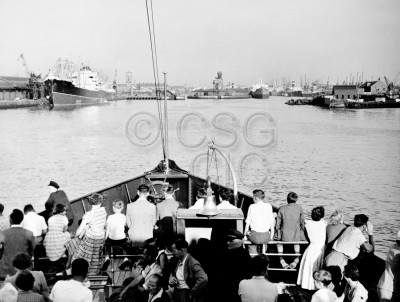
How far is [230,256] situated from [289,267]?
3.14m

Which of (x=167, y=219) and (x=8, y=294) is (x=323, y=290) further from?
(x=8, y=294)

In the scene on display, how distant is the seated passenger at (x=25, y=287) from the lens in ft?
17.0

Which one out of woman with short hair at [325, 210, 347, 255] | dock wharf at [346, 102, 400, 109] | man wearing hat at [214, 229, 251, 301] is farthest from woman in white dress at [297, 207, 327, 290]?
dock wharf at [346, 102, 400, 109]

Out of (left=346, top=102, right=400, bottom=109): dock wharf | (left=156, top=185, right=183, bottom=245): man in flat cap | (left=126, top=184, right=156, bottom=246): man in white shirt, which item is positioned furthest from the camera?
(left=346, top=102, right=400, bottom=109): dock wharf

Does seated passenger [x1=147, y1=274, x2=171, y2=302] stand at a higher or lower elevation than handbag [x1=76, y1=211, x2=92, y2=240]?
lower

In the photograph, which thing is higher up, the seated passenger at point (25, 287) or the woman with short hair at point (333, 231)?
the seated passenger at point (25, 287)

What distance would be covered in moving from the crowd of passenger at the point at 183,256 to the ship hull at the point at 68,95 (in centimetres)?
11095

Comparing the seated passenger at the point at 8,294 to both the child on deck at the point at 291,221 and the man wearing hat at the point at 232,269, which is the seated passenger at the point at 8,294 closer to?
the man wearing hat at the point at 232,269

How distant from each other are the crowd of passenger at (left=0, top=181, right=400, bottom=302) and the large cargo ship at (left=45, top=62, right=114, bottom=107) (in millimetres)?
111038

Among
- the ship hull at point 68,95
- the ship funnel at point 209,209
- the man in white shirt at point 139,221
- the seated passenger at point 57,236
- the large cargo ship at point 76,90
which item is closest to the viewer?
the ship funnel at point 209,209

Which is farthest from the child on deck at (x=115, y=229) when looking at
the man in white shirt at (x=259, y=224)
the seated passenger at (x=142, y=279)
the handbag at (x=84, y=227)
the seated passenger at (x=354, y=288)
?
the seated passenger at (x=354, y=288)

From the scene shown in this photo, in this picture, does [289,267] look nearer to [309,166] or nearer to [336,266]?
[336,266]

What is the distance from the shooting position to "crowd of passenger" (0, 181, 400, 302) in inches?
213

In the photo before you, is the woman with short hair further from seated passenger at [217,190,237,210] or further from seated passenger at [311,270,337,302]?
seated passenger at [311,270,337,302]
